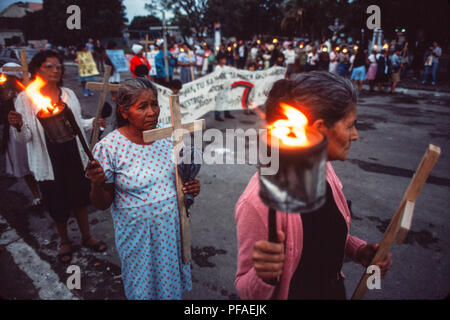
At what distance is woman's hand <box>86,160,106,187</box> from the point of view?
5.54 feet

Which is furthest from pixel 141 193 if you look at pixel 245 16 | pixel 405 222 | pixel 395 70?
pixel 245 16

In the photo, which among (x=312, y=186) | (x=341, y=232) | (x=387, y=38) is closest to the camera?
(x=312, y=186)

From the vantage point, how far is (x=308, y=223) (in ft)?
→ 4.16

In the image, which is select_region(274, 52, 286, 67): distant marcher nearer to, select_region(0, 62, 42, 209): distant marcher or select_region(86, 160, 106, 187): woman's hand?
select_region(0, 62, 42, 209): distant marcher

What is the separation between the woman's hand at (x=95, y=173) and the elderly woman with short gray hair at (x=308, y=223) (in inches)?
37.9

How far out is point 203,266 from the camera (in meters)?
3.18

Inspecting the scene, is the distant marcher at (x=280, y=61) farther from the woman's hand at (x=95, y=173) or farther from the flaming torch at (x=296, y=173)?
the flaming torch at (x=296, y=173)

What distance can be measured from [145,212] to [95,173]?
1.48 feet

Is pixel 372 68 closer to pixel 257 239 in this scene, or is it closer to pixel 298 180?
pixel 257 239

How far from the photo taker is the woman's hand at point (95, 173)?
1688mm

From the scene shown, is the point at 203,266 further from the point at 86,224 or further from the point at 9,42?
the point at 9,42

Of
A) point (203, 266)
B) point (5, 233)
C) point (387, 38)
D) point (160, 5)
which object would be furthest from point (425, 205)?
point (160, 5)

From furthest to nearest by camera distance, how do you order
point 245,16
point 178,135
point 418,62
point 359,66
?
point 245,16 → point 418,62 → point 359,66 → point 178,135

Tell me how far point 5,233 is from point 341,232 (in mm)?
Result: 4358
